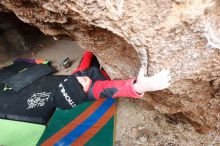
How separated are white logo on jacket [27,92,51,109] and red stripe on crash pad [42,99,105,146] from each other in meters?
0.30

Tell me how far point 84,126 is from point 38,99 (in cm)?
47

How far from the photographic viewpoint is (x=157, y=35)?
34.0 inches

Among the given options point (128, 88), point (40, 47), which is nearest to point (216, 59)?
point (128, 88)

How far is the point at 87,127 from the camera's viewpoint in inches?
62.0

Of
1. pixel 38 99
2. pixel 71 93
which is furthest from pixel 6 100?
pixel 71 93

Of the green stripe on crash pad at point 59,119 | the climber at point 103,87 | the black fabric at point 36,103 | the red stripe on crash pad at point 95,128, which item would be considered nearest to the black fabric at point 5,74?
the black fabric at point 36,103

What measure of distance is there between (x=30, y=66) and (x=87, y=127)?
90 centimetres

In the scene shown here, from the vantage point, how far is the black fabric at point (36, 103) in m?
1.75

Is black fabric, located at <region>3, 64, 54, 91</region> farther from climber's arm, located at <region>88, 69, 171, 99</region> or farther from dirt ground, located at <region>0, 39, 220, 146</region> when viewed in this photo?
climber's arm, located at <region>88, 69, 171, 99</region>

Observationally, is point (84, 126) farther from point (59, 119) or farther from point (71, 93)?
point (71, 93)

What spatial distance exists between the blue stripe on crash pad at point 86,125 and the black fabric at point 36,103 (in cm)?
22

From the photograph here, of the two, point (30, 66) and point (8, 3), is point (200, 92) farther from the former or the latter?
point (30, 66)

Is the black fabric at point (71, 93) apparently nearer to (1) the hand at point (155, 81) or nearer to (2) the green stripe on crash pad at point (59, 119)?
(1) the hand at point (155, 81)

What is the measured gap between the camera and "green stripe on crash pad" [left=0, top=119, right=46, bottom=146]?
1617mm
